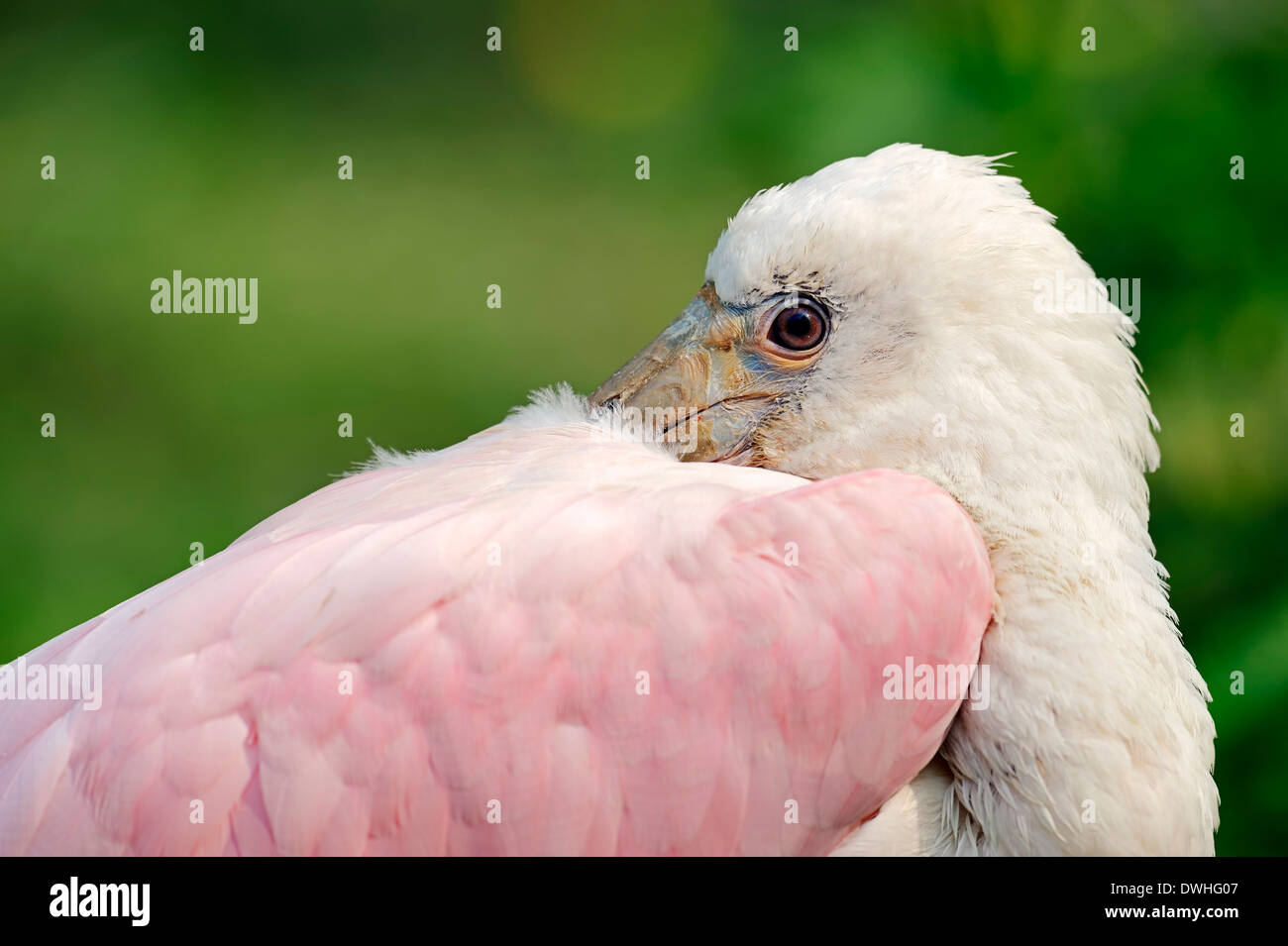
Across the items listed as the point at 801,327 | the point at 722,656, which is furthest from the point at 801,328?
the point at 722,656

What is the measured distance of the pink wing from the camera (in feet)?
5.10

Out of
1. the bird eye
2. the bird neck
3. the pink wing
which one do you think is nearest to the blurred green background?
the bird neck

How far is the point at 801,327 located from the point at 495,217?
4.03 meters

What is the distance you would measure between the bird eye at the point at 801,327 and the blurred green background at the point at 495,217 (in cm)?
250

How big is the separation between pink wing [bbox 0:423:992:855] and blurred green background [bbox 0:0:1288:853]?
8.53 feet

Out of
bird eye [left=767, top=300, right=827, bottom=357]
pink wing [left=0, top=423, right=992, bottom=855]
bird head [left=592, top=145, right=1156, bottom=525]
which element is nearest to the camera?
pink wing [left=0, top=423, right=992, bottom=855]

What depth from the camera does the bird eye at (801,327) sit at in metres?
1.98

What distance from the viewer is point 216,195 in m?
5.86

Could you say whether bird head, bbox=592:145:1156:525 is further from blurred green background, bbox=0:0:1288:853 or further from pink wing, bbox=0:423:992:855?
blurred green background, bbox=0:0:1288:853

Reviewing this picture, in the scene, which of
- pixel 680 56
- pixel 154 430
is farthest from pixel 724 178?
pixel 154 430

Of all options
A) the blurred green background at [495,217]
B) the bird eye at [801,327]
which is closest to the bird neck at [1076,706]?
the bird eye at [801,327]

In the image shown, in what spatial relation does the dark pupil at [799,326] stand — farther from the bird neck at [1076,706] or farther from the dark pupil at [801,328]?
the bird neck at [1076,706]

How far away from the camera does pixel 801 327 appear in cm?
198
